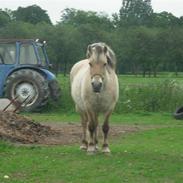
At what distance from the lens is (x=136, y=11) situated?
144 m

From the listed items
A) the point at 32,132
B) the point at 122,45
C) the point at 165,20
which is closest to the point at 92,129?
the point at 32,132

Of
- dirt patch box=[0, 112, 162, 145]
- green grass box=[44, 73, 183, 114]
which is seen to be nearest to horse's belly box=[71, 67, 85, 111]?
dirt patch box=[0, 112, 162, 145]

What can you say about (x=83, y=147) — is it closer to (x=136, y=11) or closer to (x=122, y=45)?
(x=122, y=45)

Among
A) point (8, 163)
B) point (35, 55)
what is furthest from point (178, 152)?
point (35, 55)

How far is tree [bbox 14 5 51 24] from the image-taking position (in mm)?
119312

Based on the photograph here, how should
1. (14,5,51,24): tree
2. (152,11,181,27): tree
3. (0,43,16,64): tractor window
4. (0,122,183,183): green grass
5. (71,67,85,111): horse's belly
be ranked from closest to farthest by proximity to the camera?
1. (0,122,183,183): green grass
2. (71,67,85,111): horse's belly
3. (0,43,16,64): tractor window
4. (152,11,181,27): tree
5. (14,5,51,24): tree

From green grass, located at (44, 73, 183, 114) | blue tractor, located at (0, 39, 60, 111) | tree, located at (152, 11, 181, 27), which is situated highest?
tree, located at (152, 11, 181, 27)

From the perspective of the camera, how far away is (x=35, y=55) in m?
23.2

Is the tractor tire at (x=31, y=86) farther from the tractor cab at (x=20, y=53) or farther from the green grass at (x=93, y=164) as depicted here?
the green grass at (x=93, y=164)

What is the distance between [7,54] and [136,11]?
12291cm

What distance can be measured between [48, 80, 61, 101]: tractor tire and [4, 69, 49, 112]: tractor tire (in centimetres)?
39

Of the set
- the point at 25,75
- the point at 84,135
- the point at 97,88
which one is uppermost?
the point at 97,88

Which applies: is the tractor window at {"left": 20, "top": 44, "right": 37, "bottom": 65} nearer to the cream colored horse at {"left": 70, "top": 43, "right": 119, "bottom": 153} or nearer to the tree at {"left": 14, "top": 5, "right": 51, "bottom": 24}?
the cream colored horse at {"left": 70, "top": 43, "right": 119, "bottom": 153}

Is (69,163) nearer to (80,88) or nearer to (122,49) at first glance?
(80,88)
